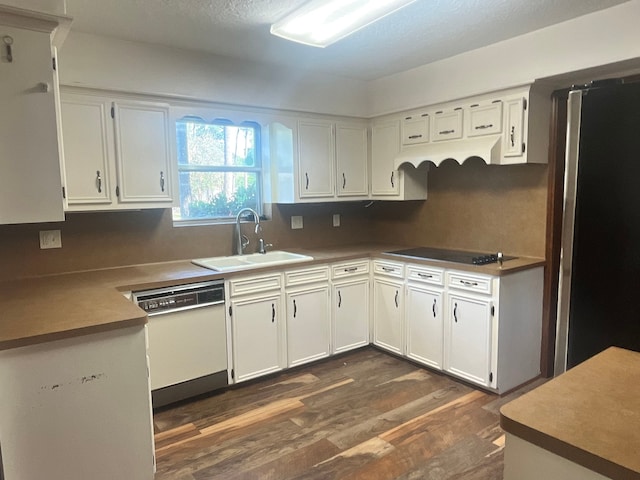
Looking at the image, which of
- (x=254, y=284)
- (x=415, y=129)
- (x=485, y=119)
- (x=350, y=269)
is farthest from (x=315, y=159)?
(x=485, y=119)

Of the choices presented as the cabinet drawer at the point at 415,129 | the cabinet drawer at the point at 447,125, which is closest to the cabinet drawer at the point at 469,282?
the cabinet drawer at the point at 447,125

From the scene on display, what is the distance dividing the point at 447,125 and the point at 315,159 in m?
1.13

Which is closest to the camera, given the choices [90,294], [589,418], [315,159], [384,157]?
[589,418]

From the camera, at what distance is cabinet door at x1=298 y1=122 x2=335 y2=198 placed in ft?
12.1

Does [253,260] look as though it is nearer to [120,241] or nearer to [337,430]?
[120,241]

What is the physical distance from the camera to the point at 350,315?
3695mm

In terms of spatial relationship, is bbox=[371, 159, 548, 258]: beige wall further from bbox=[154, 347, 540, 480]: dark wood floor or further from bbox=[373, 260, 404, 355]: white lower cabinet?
bbox=[154, 347, 540, 480]: dark wood floor

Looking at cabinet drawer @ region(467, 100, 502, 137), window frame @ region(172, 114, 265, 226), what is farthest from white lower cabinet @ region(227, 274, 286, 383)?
cabinet drawer @ region(467, 100, 502, 137)

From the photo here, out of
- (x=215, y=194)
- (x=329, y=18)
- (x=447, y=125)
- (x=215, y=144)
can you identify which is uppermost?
(x=329, y=18)

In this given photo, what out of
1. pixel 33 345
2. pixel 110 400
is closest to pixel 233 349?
pixel 110 400

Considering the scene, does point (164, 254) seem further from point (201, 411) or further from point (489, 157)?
point (489, 157)

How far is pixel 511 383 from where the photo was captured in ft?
9.97

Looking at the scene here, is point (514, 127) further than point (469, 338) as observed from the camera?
No

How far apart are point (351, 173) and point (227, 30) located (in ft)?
5.71
